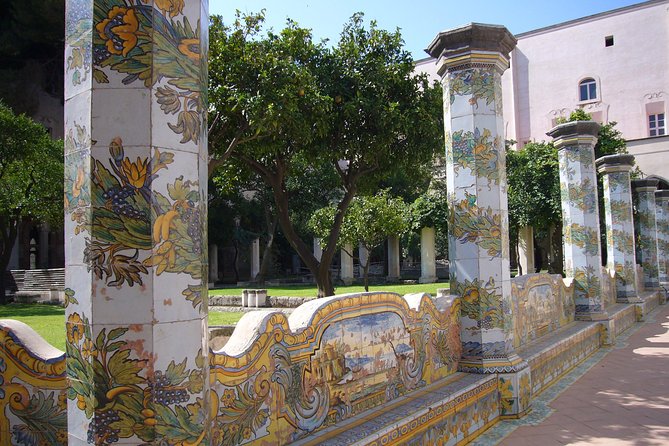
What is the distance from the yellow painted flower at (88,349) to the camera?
2.17 metres

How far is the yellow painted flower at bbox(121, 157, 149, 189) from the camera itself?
2.21 m

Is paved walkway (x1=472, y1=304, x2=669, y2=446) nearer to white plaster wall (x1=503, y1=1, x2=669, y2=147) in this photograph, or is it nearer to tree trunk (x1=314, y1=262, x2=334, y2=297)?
tree trunk (x1=314, y1=262, x2=334, y2=297)

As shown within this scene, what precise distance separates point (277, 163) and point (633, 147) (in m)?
20.9

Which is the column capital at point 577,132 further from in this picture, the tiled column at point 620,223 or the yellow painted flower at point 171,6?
the yellow painted flower at point 171,6

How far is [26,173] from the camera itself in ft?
61.7

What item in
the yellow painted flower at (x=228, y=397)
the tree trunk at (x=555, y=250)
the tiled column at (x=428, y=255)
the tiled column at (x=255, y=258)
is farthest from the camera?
the tiled column at (x=255, y=258)

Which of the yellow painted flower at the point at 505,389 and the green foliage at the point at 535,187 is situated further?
the green foliage at the point at 535,187

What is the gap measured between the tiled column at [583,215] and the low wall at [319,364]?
5733mm

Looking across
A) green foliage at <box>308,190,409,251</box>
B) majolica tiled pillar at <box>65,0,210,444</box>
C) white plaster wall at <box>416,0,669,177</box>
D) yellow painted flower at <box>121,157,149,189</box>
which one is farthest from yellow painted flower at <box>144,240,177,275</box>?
white plaster wall at <box>416,0,669,177</box>

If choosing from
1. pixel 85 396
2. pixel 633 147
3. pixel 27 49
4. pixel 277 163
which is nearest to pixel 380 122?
pixel 277 163

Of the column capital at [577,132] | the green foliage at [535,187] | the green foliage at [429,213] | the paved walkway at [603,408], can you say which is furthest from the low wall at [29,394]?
the green foliage at [429,213]

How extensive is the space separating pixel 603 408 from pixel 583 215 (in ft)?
15.1

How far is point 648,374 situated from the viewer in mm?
7266

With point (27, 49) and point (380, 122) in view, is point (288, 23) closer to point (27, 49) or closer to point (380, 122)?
point (380, 122)
